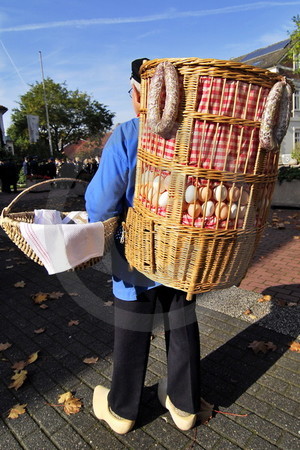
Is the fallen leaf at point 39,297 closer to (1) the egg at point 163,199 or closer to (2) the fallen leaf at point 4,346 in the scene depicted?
(2) the fallen leaf at point 4,346

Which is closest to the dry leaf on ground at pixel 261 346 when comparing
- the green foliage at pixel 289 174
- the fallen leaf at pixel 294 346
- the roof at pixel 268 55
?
the fallen leaf at pixel 294 346

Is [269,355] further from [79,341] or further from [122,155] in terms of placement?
[122,155]

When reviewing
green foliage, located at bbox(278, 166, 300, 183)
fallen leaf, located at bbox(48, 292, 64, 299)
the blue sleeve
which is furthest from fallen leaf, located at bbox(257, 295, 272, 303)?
green foliage, located at bbox(278, 166, 300, 183)

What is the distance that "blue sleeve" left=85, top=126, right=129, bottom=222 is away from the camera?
5.13ft

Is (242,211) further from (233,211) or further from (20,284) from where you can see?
(20,284)

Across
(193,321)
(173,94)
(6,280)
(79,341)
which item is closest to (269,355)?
(193,321)

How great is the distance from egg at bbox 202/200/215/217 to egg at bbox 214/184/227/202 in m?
0.03

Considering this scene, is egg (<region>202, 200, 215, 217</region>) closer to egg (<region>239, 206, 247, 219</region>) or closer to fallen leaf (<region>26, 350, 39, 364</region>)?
egg (<region>239, 206, 247, 219</region>)

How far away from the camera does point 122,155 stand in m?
1.56

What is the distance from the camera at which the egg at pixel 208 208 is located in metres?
1.33

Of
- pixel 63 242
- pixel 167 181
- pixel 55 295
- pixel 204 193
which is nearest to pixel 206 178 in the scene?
pixel 204 193

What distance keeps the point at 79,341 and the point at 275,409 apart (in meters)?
1.69

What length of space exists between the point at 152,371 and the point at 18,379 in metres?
1.02

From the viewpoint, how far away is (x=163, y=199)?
139 centimetres
